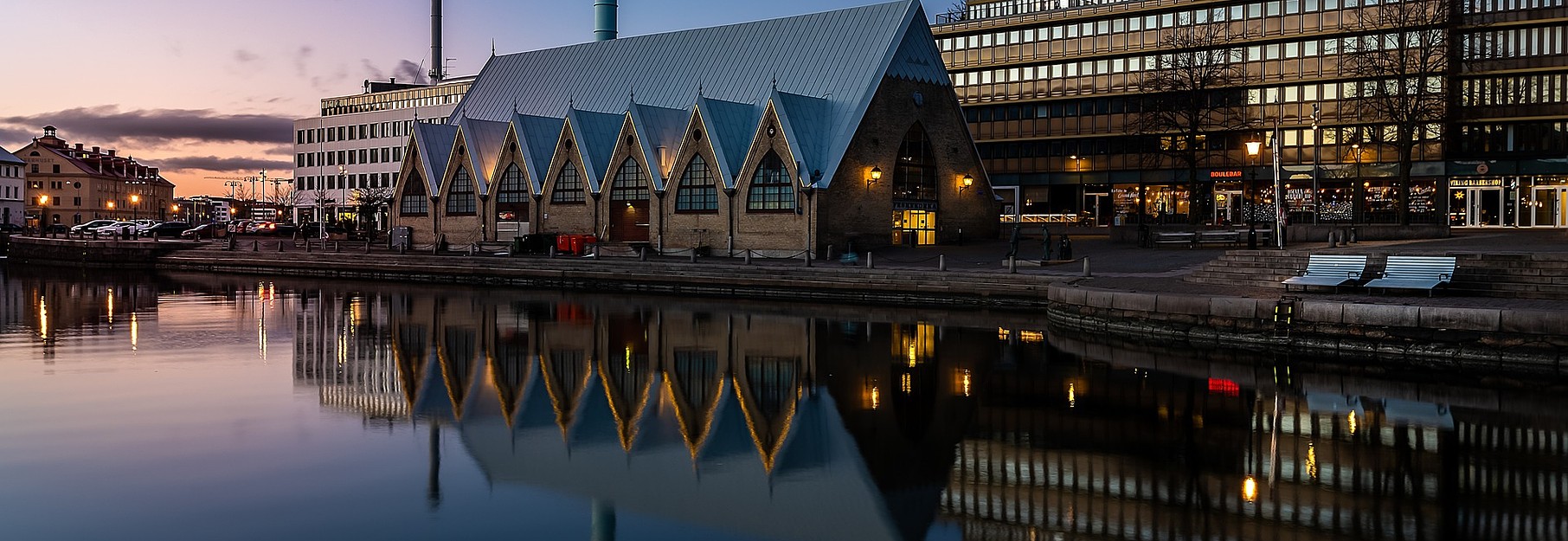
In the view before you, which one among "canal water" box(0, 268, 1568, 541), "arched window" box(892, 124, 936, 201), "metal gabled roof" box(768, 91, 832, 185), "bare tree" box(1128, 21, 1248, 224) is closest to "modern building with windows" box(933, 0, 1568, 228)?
"bare tree" box(1128, 21, 1248, 224)

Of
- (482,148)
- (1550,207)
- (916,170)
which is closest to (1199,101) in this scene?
(1550,207)

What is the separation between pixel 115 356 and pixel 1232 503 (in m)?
21.2

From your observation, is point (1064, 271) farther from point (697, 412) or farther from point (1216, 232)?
point (697, 412)

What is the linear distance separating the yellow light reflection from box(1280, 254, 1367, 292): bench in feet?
39.4

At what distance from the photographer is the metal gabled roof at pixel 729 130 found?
52.2 metres

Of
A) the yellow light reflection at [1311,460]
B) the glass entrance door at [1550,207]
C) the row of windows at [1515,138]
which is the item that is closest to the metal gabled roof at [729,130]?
the row of windows at [1515,138]

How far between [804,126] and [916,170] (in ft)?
20.8

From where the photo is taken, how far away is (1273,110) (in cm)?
6669

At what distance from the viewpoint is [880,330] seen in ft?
94.2

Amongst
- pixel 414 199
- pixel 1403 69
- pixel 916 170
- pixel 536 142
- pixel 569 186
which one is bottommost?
pixel 414 199

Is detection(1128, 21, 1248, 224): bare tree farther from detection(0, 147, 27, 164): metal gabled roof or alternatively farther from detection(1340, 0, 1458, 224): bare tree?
detection(0, 147, 27, 164): metal gabled roof

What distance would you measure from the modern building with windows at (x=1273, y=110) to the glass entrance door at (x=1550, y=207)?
88 mm

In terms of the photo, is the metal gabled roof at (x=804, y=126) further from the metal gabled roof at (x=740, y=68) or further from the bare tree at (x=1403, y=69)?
the bare tree at (x=1403, y=69)

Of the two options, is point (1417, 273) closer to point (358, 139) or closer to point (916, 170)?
point (916, 170)
